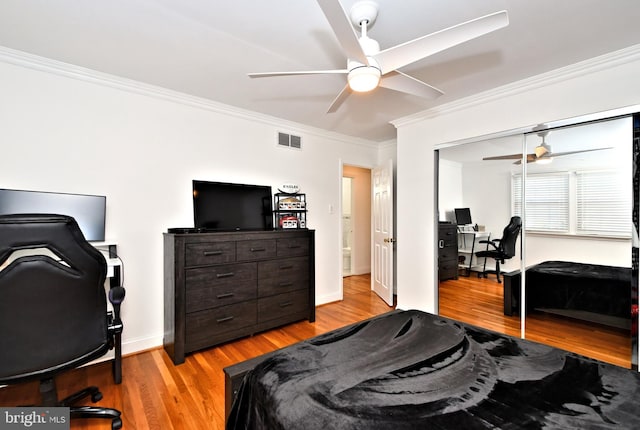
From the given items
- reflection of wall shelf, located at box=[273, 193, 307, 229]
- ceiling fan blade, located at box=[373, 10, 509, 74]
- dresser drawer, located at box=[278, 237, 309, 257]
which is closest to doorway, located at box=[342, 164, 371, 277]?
reflection of wall shelf, located at box=[273, 193, 307, 229]

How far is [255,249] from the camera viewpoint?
303 centimetres

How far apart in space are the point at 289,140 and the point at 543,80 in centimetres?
279

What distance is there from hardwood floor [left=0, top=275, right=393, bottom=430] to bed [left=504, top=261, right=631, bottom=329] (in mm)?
2241

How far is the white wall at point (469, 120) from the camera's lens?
2.28m

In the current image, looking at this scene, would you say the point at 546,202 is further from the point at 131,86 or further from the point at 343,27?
the point at 131,86

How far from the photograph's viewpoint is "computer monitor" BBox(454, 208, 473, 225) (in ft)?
10.5

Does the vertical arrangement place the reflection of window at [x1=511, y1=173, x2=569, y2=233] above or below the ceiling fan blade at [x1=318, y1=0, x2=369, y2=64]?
below

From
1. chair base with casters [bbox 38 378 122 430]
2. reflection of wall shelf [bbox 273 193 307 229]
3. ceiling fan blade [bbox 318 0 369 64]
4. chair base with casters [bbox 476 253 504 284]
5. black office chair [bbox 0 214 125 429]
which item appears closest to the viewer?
ceiling fan blade [bbox 318 0 369 64]

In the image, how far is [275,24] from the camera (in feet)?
6.13

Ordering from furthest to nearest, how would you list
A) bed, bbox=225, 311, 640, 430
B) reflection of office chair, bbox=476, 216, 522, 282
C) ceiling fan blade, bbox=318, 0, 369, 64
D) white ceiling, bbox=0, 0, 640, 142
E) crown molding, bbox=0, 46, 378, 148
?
reflection of office chair, bbox=476, 216, 522, 282 → crown molding, bbox=0, 46, 378, 148 → white ceiling, bbox=0, 0, 640, 142 → ceiling fan blade, bbox=318, 0, 369, 64 → bed, bbox=225, 311, 640, 430

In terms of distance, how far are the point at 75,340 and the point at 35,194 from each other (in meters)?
1.35

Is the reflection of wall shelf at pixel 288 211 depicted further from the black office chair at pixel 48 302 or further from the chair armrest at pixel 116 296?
the black office chair at pixel 48 302

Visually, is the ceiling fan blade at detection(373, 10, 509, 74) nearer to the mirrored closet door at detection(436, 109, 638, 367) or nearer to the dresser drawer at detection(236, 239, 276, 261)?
the mirrored closet door at detection(436, 109, 638, 367)
